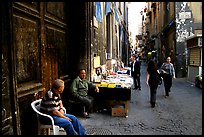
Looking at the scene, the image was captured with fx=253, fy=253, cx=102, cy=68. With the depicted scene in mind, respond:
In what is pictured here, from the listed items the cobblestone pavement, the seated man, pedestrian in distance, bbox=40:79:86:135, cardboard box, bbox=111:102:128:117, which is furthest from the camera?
cardboard box, bbox=111:102:128:117

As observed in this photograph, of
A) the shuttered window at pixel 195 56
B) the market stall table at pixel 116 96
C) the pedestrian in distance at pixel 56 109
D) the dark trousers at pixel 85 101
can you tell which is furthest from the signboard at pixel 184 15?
→ the pedestrian in distance at pixel 56 109

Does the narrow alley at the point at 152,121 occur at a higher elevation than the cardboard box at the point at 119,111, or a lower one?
lower

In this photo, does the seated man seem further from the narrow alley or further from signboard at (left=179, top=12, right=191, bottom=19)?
signboard at (left=179, top=12, right=191, bottom=19)

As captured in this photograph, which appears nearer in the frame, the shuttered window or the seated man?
the seated man

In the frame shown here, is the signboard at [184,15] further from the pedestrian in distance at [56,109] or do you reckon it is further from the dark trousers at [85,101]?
the pedestrian in distance at [56,109]

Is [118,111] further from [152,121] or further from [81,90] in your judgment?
[81,90]

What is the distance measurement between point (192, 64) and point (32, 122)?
1405 cm

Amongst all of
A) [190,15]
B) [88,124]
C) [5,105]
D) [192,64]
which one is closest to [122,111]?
[88,124]

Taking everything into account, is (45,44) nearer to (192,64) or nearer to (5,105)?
(5,105)

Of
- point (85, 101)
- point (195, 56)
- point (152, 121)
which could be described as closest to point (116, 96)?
point (85, 101)

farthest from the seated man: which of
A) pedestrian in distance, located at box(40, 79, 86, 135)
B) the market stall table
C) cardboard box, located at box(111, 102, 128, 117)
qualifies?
pedestrian in distance, located at box(40, 79, 86, 135)

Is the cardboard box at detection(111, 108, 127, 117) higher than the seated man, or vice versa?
the seated man

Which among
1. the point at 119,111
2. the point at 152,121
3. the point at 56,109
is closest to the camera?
the point at 56,109

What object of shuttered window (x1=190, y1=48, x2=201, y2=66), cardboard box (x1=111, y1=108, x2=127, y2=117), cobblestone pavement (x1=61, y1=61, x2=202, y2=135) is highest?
shuttered window (x1=190, y1=48, x2=201, y2=66)
